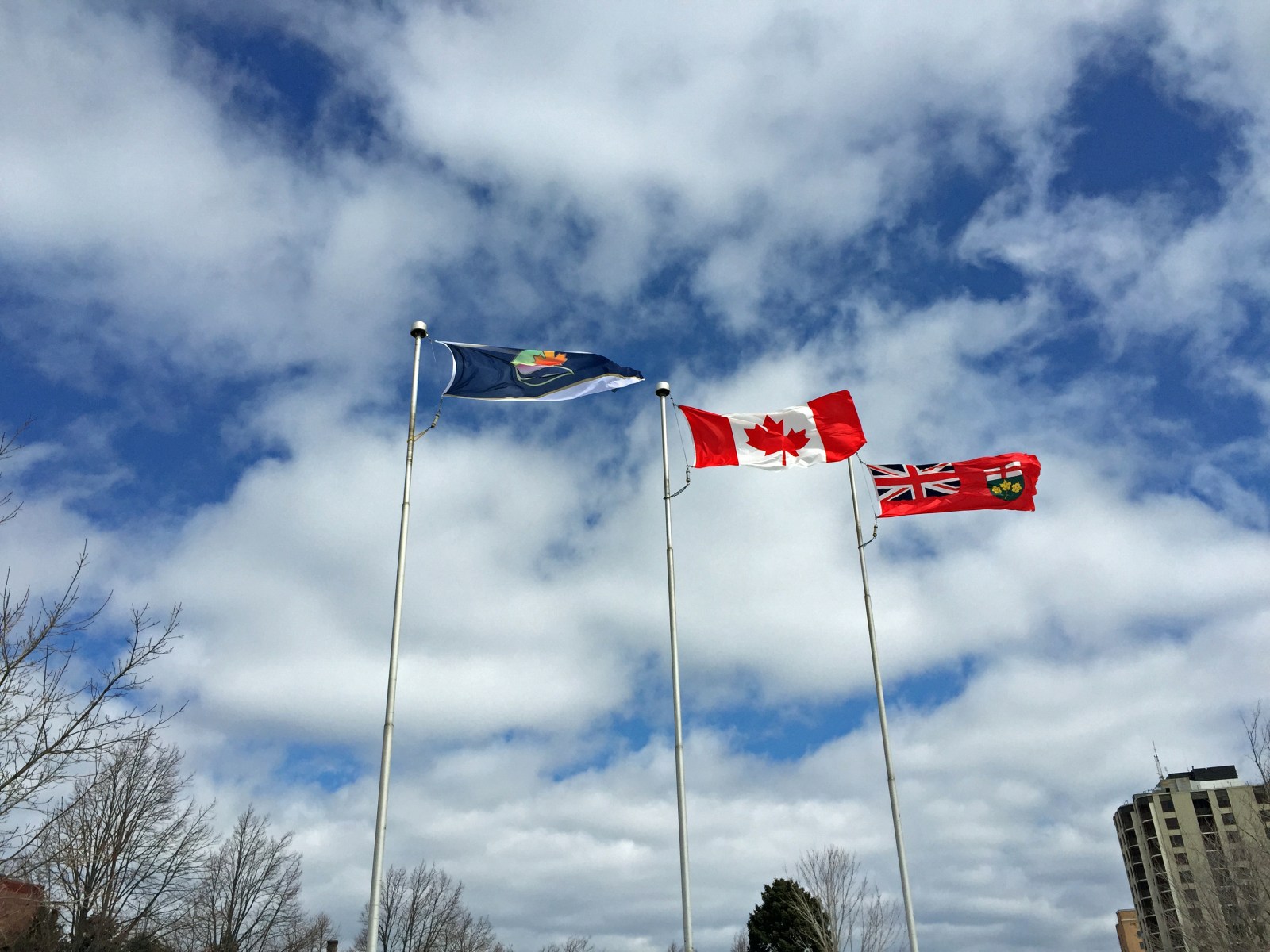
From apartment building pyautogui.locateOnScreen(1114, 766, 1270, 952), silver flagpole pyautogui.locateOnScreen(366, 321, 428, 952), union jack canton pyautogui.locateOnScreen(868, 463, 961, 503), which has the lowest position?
silver flagpole pyautogui.locateOnScreen(366, 321, 428, 952)

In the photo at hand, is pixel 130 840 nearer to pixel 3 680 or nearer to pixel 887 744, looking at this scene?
pixel 3 680

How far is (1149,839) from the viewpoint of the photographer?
145 metres

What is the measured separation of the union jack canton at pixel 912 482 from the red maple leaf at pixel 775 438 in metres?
2.71

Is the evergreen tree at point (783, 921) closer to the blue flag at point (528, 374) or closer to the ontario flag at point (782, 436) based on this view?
the ontario flag at point (782, 436)

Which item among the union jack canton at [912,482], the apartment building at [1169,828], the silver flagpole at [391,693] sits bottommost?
the silver flagpole at [391,693]

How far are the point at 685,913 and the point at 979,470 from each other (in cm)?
1496

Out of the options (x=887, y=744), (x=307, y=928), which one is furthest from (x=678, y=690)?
(x=307, y=928)

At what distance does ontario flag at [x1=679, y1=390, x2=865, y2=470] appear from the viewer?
1108 inches

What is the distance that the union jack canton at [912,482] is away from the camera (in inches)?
1164

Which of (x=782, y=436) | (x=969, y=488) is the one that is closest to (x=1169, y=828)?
(x=969, y=488)

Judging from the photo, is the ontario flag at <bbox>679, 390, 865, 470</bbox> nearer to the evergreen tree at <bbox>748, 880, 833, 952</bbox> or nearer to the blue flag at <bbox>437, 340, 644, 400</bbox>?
the blue flag at <bbox>437, 340, 644, 400</bbox>

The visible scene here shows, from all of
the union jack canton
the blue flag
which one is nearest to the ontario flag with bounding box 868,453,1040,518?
the union jack canton

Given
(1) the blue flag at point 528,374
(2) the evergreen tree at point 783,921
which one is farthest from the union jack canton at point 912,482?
(2) the evergreen tree at point 783,921

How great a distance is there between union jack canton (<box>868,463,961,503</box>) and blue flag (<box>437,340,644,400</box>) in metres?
7.96
